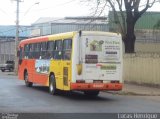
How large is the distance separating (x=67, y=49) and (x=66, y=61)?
55cm

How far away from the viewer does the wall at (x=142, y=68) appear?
1208 inches

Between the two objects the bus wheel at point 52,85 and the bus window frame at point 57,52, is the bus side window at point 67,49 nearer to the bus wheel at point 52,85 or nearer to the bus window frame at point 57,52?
the bus window frame at point 57,52

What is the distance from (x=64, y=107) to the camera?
18719 mm

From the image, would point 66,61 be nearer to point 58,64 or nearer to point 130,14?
point 58,64

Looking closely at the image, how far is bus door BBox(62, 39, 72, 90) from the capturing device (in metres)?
22.5

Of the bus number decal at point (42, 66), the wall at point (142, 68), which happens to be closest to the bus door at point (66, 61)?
the bus number decal at point (42, 66)

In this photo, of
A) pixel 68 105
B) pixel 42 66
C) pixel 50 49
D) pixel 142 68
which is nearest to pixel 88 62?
pixel 68 105

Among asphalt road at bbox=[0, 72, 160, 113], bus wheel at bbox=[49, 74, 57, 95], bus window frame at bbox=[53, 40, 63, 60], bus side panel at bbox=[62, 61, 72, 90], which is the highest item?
bus window frame at bbox=[53, 40, 63, 60]

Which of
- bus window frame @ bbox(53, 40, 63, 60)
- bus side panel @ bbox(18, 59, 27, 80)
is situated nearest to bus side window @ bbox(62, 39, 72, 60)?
bus window frame @ bbox(53, 40, 63, 60)

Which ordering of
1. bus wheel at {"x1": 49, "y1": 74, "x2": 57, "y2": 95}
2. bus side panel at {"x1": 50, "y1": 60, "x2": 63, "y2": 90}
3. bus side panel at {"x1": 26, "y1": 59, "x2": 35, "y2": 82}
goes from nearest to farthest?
bus side panel at {"x1": 50, "y1": 60, "x2": 63, "y2": 90}
bus wheel at {"x1": 49, "y1": 74, "x2": 57, "y2": 95}
bus side panel at {"x1": 26, "y1": 59, "x2": 35, "y2": 82}

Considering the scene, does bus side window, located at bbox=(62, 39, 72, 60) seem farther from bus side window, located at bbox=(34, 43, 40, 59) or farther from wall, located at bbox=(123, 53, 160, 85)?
wall, located at bbox=(123, 53, 160, 85)

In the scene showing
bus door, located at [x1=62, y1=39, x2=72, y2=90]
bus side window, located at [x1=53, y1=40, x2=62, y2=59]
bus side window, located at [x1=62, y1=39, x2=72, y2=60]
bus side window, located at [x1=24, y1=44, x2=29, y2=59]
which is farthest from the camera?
bus side window, located at [x1=24, y1=44, x2=29, y2=59]

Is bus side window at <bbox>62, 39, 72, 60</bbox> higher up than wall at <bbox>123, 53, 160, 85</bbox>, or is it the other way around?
bus side window at <bbox>62, 39, 72, 60</bbox>

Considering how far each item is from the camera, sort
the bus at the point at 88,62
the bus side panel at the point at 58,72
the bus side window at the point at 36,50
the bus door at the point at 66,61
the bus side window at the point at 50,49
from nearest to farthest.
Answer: the bus at the point at 88,62
the bus door at the point at 66,61
the bus side panel at the point at 58,72
the bus side window at the point at 50,49
the bus side window at the point at 36,50
